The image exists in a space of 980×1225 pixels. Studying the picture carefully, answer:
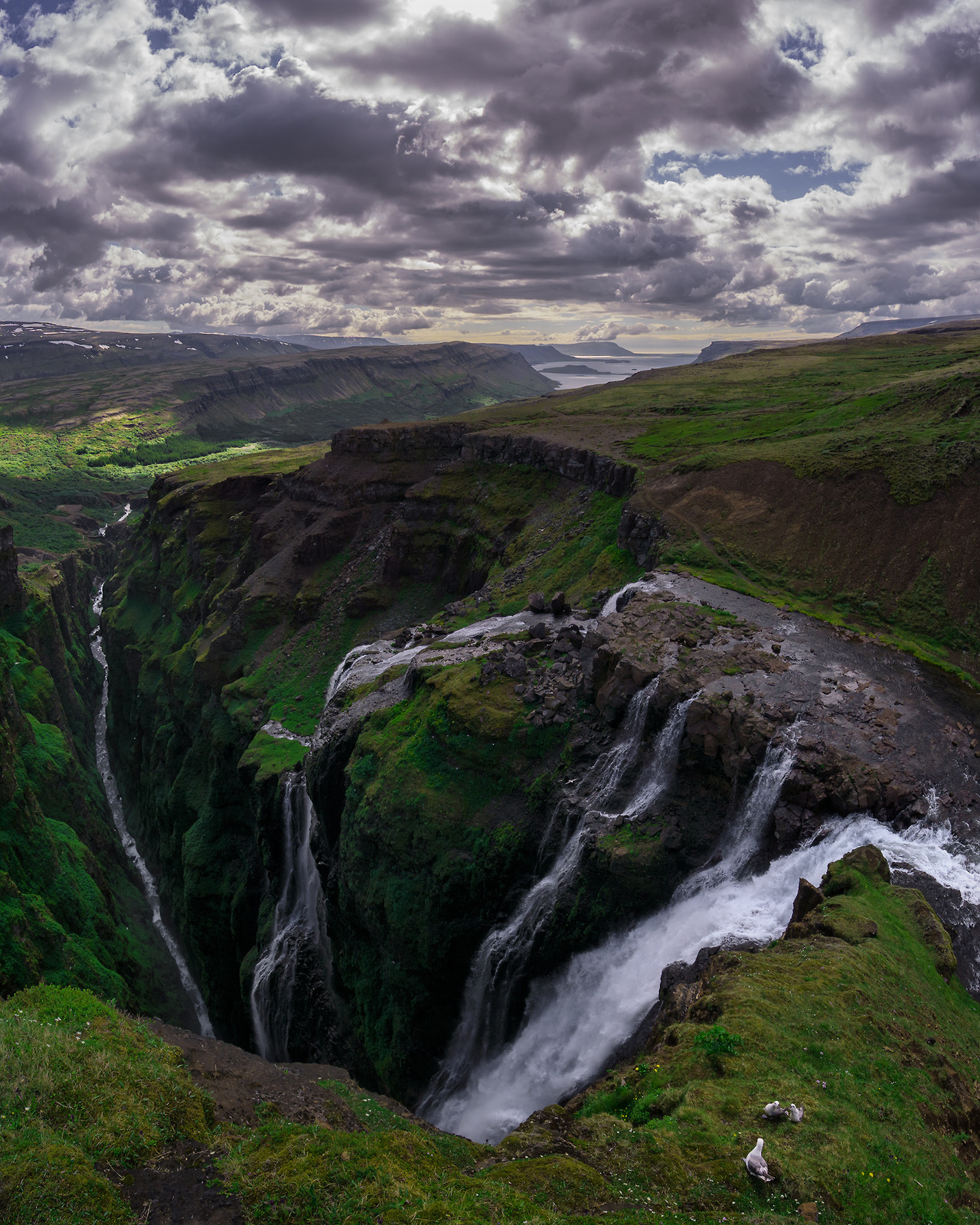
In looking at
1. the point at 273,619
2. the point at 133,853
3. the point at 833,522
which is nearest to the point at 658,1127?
the point at 833,522

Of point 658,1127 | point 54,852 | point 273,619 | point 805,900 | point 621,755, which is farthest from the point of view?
point 273,619

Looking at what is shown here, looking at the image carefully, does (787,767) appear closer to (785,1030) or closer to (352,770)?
(785,1030)

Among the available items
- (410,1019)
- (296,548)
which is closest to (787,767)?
(410,1019)

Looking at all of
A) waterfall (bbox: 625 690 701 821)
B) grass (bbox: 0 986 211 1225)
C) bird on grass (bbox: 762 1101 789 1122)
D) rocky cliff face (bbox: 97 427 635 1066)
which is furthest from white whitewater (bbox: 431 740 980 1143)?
grass (bbox: 0 986 211 1225)

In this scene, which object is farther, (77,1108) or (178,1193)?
(77,1108)

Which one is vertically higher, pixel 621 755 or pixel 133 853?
pixel 621 755

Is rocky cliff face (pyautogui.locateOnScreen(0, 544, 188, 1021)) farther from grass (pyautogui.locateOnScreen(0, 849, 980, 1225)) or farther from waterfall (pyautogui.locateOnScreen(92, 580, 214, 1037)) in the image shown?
grass (pyautogui.locateOnScreen(0, 849, 980, 1225))

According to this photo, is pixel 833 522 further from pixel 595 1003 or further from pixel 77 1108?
pixel 77 1108

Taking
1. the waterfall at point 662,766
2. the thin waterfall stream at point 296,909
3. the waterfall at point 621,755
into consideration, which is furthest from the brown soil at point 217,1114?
the thin waterfall stream at point 296,909
